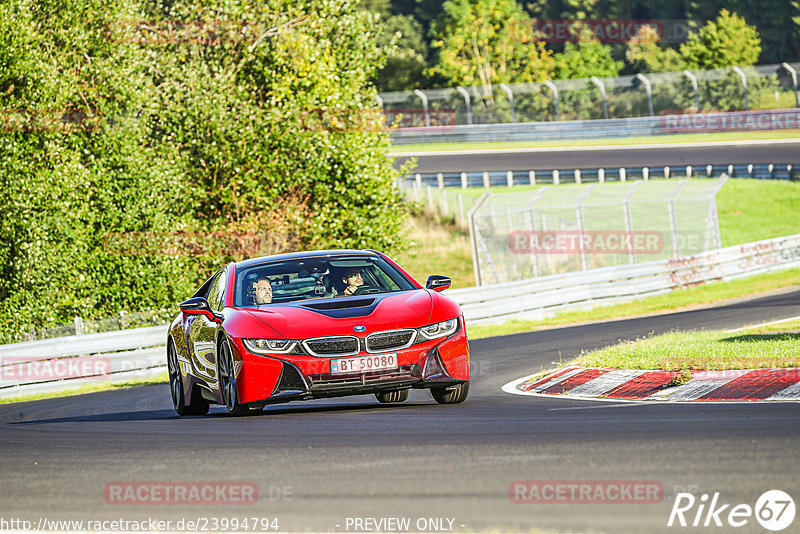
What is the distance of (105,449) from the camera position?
27.6 ft

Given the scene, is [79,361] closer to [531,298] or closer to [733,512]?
[531,298]

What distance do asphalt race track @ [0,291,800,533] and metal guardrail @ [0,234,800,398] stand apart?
8.01 m

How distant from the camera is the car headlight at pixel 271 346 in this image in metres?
9.45

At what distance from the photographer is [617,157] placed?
5275cm

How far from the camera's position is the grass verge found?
24.1 metres

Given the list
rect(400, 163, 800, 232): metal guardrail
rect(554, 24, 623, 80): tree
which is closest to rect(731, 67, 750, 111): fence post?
rect(400, 163, 800, 232): metal guardrail

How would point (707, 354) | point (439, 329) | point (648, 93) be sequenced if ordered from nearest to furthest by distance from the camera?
point (439, 329)
point (707, 354)
point (648, 93)

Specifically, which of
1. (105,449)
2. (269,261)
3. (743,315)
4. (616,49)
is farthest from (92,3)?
(616,49)

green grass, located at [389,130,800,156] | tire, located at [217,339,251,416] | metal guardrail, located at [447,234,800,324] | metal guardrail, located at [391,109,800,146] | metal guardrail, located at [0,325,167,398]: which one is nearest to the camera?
tire, located at [217,339,251,416]

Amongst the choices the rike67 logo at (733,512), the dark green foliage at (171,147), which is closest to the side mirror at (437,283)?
the rike67 logo at (733,512)

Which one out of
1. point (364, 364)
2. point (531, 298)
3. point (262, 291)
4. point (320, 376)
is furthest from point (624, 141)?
point (320, 376)

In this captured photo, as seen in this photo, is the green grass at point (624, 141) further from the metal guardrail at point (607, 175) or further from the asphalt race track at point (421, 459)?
the asphalt race track at point (421, 459)

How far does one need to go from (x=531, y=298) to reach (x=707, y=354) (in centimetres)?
1343

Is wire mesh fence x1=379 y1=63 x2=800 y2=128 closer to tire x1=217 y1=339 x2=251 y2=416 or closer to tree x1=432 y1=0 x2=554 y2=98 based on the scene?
tree x1=432 y1=0 x2=554 y2=98
